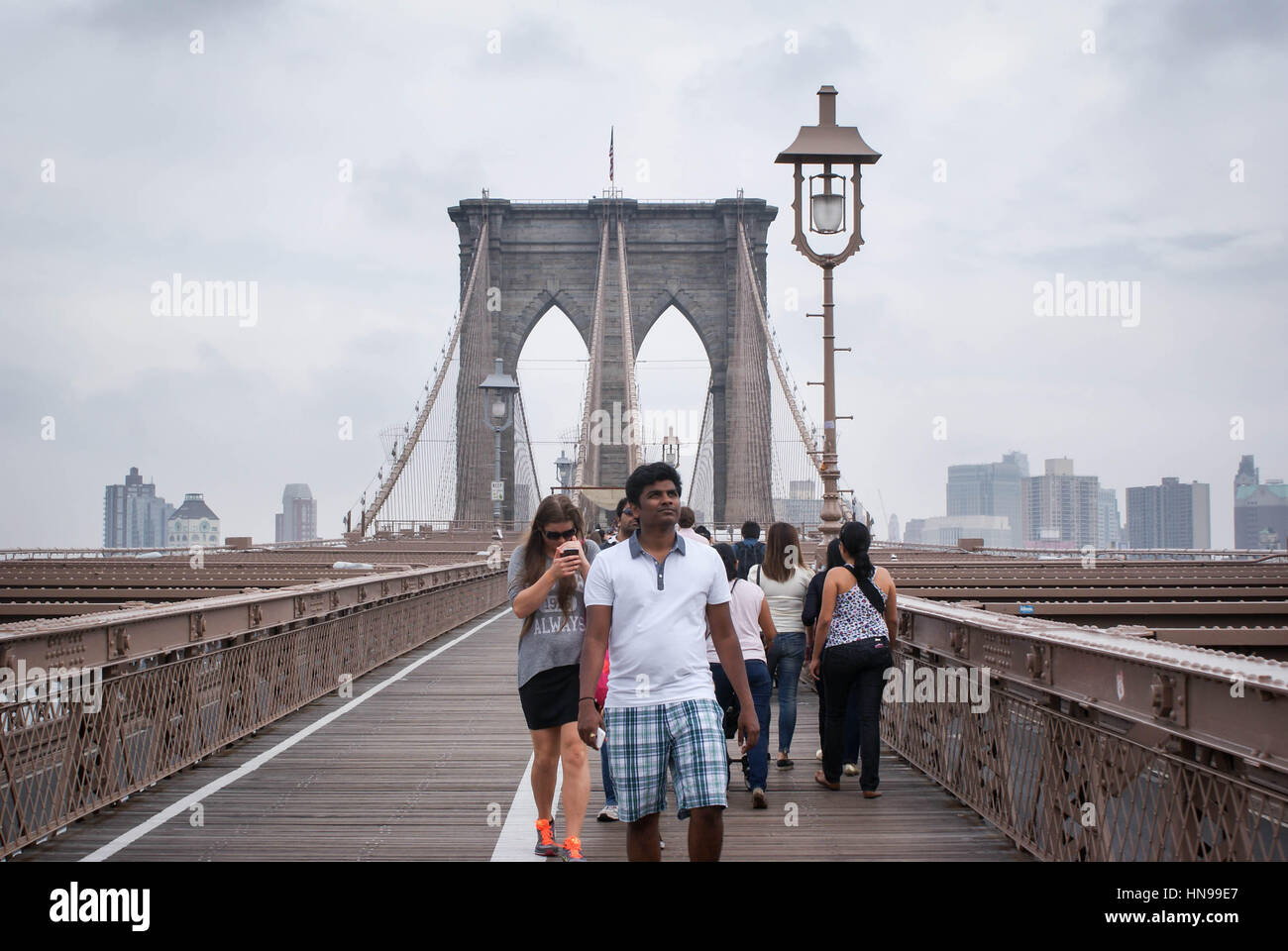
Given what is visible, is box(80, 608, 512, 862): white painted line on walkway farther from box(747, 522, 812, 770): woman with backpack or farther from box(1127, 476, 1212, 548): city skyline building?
box(1127, 476, 1212, 548): city skyline building

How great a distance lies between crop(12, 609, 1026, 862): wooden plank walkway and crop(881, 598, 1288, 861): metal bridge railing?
403 millimetres

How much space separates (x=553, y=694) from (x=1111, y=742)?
7.88 feet

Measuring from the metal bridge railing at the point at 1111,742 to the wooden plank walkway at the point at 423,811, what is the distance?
0.40 meters

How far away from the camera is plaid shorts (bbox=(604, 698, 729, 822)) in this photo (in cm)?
429

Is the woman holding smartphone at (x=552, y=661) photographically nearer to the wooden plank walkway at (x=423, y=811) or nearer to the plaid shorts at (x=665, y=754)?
the wooden plank walkway at (x=423, y=811)

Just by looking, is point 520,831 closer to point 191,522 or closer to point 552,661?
point 552,661

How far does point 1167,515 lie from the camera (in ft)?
247

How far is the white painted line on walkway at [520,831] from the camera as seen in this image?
5.86 meters

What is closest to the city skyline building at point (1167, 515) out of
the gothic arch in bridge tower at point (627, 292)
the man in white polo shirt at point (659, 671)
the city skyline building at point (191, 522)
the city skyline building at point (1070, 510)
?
the city skyline building at point (1070, 510)

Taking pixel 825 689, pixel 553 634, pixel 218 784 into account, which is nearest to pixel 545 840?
pixel 553 634

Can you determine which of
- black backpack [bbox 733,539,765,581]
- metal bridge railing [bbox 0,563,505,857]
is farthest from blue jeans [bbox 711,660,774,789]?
black backpack [bbox 733,539,765,581]
